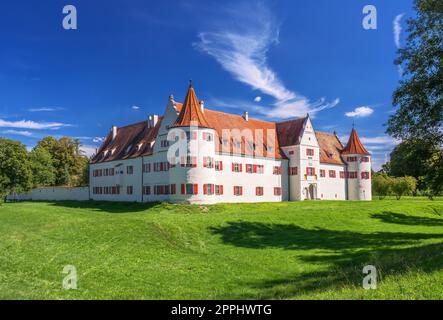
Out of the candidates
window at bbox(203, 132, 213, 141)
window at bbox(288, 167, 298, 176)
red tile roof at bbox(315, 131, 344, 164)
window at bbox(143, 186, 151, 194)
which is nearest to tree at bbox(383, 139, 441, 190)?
window at bbox(203, 132, 213, 141)

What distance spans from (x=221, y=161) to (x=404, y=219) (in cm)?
1963

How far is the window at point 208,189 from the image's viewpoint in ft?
137

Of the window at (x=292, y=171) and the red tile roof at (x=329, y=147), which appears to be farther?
the red tile roof at (x=329, y=147)

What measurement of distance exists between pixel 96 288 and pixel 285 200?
1637 inches

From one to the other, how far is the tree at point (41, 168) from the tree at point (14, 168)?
158 inches

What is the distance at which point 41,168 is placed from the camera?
213 ft

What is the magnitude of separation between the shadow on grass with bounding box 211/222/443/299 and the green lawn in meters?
0.06

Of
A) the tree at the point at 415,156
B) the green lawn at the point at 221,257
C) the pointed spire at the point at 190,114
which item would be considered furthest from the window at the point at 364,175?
the tree at the point at 415,156

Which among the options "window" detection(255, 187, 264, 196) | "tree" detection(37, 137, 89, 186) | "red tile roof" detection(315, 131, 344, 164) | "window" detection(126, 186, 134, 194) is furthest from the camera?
"tree" detection(37, 137, 89, 186)

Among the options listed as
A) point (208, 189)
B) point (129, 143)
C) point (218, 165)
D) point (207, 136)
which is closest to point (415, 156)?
point (208, 189)

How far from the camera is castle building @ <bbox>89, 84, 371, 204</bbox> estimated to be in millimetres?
41750

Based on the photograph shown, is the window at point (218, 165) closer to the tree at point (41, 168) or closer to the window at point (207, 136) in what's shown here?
the window at point (207, 136)

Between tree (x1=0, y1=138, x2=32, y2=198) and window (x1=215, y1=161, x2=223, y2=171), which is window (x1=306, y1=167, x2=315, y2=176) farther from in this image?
tree (x1=0, y1=138, x2=32, y2=198)
